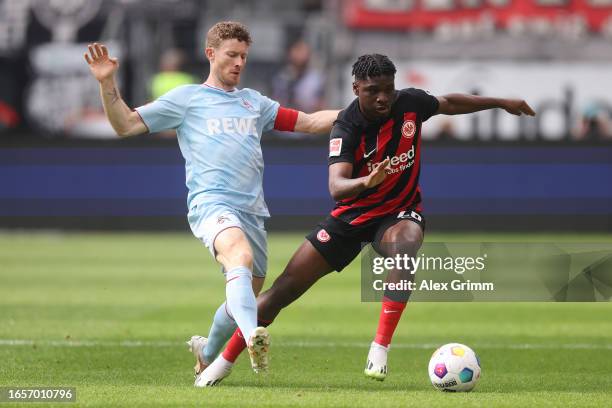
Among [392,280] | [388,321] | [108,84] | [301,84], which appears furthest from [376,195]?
[301,84]

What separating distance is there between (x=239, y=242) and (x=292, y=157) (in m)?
15.1

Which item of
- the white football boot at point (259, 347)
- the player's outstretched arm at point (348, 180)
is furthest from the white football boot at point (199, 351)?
the player's outstretched arm at point (348, 180)

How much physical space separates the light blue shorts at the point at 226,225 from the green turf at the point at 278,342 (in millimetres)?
825

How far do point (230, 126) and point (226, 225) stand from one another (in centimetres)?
72

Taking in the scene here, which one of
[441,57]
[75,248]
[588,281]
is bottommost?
[75,248]

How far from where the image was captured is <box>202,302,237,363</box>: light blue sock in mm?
8022

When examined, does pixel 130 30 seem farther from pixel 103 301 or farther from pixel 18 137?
pixel 103 301

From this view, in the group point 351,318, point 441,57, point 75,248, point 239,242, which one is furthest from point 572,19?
point 239,242

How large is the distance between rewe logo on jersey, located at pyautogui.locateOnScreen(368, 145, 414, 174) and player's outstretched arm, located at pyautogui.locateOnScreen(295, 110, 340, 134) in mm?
548

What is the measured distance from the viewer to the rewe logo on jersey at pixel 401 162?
802cm

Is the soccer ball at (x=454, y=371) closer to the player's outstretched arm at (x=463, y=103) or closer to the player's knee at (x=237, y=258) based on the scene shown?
the player's knee at (x=237, y=258)

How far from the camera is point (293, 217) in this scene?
74.8 ft

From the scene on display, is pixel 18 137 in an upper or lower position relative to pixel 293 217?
upper

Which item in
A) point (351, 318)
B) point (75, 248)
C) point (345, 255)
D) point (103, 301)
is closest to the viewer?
point (345, 255)
